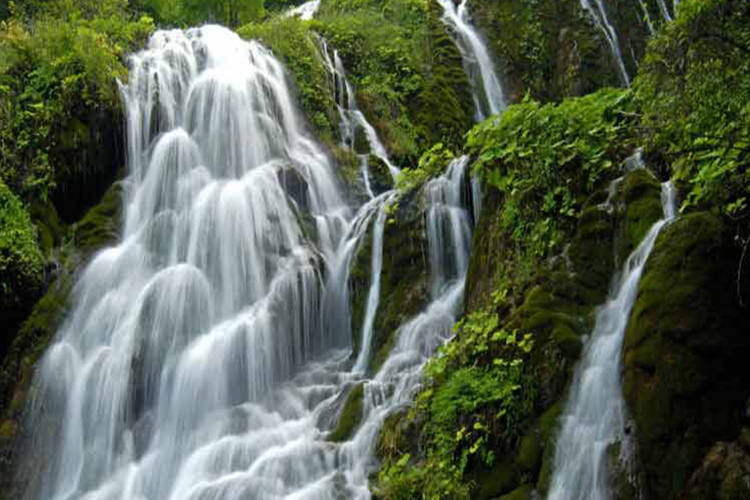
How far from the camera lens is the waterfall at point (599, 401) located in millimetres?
4594

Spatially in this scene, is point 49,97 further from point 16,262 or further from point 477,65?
point 477,65

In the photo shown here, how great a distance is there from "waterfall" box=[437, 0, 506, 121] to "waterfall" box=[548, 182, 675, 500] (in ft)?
33.2

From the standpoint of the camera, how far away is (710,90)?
14.3 ft

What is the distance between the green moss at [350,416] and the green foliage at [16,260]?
5165 millimetres

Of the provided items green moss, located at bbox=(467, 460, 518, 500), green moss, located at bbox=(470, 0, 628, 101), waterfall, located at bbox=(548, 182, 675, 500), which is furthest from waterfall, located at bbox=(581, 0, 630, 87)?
green moss, located at bbox=(467, 460, 518, 500)

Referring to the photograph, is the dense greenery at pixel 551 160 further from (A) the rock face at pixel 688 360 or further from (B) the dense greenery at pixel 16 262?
(B) the dense greenery at pixel 16 262

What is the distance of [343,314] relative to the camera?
30.7 feet

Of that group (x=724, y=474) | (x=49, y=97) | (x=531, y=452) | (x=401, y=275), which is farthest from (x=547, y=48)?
(x=724, y=474)

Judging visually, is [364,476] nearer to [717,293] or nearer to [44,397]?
[717,293]

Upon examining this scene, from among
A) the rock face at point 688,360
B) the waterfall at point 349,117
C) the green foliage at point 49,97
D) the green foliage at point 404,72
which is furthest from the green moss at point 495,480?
the green foliage at point 404,72

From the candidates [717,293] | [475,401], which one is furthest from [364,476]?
[717,293]

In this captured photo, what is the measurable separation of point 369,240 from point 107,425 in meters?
4.16

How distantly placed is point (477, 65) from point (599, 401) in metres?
12.9

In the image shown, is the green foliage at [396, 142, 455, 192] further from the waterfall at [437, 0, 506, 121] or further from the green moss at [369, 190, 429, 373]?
the waterfall at [437, 0, 506, 121]
